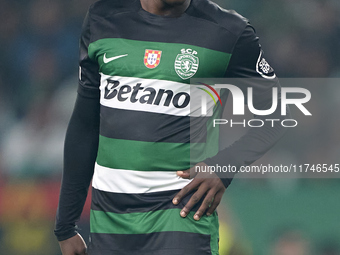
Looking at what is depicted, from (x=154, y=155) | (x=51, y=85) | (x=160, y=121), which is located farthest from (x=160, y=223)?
(x=51, y=85)

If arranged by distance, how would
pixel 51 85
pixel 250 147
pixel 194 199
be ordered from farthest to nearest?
pixel 51 85 < pixel 250 147 < pixel 194 199

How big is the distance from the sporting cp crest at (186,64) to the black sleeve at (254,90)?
146mm

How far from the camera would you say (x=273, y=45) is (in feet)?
20.1

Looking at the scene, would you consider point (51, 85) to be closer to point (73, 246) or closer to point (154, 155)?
point (73, 246)

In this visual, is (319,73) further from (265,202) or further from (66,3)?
(66,3)

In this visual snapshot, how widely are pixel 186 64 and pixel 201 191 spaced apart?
46 centimetres

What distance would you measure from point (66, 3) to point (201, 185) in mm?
4439

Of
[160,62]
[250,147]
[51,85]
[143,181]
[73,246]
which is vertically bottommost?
[51,85]

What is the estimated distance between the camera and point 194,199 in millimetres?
2133

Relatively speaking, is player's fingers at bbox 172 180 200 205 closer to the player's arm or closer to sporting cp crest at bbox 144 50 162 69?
the player's arm

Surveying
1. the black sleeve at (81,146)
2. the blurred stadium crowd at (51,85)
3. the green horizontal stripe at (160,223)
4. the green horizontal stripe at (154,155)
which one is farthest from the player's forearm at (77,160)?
the blurred stadium crowd at (51,85)

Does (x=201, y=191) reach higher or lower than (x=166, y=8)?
lower

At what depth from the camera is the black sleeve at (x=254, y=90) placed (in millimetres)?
2213

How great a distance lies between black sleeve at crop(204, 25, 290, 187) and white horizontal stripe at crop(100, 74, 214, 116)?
175 mm
